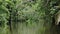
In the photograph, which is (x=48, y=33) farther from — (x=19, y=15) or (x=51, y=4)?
(x=19, y=15)

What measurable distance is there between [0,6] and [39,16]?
12.0 ft

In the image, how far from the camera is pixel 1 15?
18391mm

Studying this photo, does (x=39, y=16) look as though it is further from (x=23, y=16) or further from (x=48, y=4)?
(x=23, y=16)

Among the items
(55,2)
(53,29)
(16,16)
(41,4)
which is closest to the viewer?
(55,2)

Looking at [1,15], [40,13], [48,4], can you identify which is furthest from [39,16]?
[1,15]

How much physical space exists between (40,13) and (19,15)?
14232 millimetres

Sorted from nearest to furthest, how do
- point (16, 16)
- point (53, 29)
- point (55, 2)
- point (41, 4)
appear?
point (55, 2) → point (41, 4) → point (53, 29) → point (16, 16)

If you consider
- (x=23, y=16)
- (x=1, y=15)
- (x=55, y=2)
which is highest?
(x=55, y=2)

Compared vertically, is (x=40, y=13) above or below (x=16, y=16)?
above

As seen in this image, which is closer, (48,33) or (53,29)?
(48,33)

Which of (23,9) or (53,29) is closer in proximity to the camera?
(53,29)

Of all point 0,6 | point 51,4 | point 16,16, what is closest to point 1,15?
point 0,6

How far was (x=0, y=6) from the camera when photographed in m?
18.7

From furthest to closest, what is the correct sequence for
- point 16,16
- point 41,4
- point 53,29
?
point 16,16
point 53,29
point 41,4
